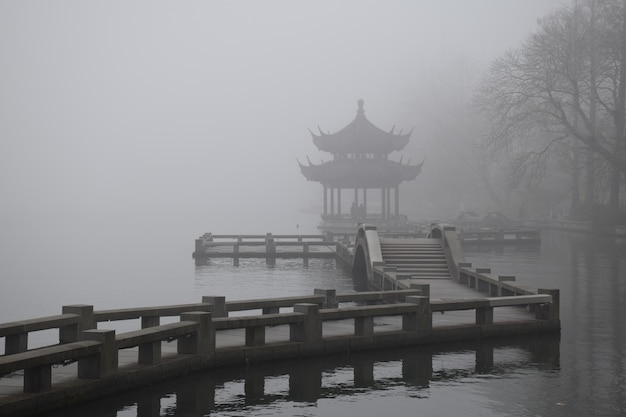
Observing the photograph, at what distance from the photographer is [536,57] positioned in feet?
208

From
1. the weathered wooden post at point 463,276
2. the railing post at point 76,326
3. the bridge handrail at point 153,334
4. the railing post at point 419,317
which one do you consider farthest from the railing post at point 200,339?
the weathered wooden post at point 463,276

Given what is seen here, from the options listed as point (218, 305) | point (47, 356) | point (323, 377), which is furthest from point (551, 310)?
point (47, 356)

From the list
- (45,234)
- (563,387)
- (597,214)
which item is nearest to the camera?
(563,387)

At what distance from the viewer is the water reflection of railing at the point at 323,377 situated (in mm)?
12789

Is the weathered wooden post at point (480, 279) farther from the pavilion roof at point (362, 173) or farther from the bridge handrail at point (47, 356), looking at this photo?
the pavilion roof at point (362, 173)

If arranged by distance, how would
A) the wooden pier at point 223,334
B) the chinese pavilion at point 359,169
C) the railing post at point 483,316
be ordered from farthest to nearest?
the chinese pavilion at point 359,169, the railing post at point 483,316, the wooden pier at point 223,334

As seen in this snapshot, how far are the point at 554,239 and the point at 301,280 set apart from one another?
31318mm

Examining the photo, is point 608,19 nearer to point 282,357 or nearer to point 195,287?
point 195,287

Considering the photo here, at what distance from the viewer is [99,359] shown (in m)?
12.7

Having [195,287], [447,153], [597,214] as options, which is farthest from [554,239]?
[447,153]

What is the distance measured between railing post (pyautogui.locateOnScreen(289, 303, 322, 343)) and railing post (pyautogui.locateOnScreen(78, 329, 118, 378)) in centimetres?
429

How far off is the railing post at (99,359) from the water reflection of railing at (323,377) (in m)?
0.45

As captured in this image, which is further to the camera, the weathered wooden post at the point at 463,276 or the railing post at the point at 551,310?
the weathered wooden post at the point at 463,276

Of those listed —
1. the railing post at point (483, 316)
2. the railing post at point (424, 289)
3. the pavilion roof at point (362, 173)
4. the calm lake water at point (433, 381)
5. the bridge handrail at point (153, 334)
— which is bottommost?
the calm lake water at point (433, 381)
